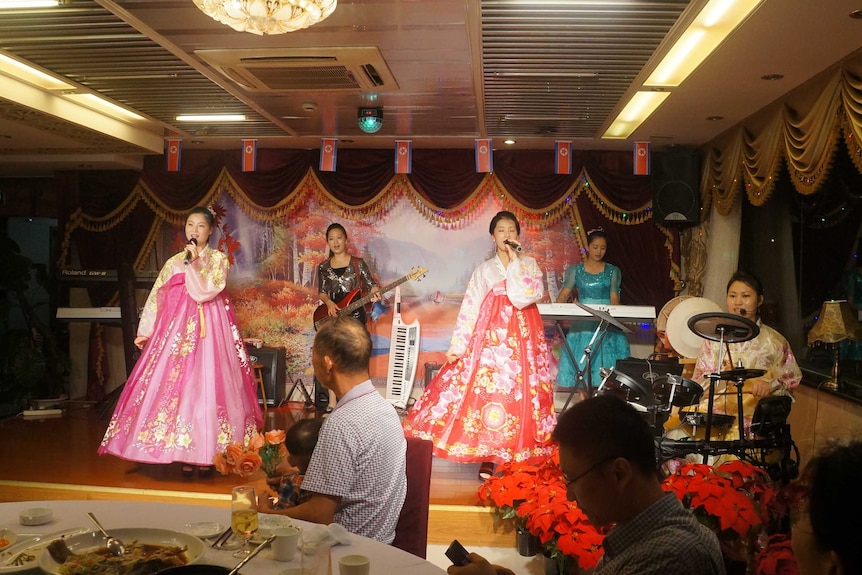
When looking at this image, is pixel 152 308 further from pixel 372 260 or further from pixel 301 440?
pixel 301 440

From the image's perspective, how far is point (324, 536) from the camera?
5.41ft

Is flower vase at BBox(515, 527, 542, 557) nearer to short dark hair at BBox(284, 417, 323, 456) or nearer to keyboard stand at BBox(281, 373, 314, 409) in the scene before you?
short dark hair at BBox(284, 417, 323, 456)

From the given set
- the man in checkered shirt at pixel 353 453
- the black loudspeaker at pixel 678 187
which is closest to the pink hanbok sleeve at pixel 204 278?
the man in checkered shirt at pixel 353 453

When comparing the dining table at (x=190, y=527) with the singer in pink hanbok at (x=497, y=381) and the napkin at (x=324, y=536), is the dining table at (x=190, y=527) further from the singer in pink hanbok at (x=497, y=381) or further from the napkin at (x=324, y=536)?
the singer in pink hanbok at (x=497, y=381)

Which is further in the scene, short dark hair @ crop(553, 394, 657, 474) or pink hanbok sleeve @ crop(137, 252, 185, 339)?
pink hanbok sleeve @ crop(137, 252, 185, 339)

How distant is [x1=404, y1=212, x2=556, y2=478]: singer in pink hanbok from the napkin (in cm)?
281

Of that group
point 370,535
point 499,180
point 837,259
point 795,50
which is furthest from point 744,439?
point 499,180

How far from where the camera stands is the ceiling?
129 inches

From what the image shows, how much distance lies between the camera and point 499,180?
263 inches

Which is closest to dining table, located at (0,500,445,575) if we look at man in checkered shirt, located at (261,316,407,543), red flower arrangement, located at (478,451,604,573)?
man in checkered shirt, located at (261,316,407,543)

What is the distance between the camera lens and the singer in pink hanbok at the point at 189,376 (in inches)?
174

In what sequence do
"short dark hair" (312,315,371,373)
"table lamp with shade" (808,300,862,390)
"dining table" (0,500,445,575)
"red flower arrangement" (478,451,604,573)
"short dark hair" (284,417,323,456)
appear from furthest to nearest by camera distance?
"table lamp with shade" (808,300,862,390)
"red flower arrangement" (478,451,604,573)
"short dark hair" (284,417,323,456)
"short dark hair" (312,315,371,373)
"dining table" (0,500,445,575)

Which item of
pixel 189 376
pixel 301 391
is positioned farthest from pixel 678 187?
pixel 189 376

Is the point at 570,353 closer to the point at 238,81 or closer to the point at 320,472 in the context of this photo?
the point at 238,81
